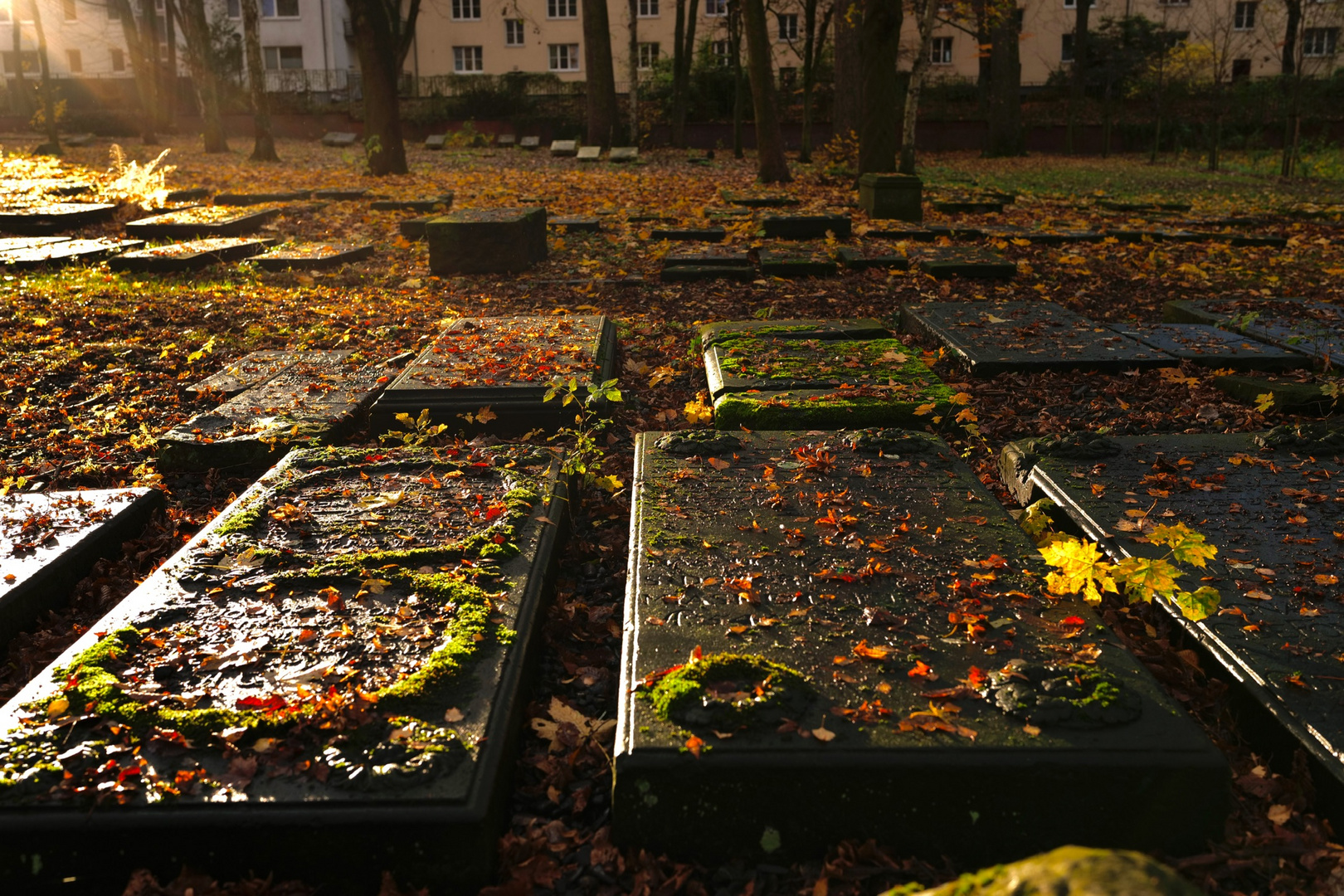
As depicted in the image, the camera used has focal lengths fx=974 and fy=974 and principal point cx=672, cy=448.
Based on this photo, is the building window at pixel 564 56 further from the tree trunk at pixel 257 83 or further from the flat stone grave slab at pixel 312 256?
the flat stone grave slab at pixel 312 256

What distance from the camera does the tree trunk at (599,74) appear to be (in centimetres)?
2025

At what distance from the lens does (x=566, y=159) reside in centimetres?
2277

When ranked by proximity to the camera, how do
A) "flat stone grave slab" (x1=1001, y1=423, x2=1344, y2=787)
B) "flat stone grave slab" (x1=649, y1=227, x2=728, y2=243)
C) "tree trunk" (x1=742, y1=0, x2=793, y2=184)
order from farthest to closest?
1. "tree trunk" (x1=742, y1=0, x2=793, y2=184)
2. "flat stone grave slab" (x1=649, y1=227, x2=728, y2=243)
3. "flat stone grave slab" (x1=1001, y1=423, x2=1344, y2=787)

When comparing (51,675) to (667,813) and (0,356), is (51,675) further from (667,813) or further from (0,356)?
(0,356)

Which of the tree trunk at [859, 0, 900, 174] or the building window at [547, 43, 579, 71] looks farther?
the building window at [547, 43, 579, 71]

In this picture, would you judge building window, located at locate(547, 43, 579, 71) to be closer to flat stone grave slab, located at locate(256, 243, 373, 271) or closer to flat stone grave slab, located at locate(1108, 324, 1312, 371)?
flat stone grave slab, located at locate(256, 243, 373, 271)

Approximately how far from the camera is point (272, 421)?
4242 mm

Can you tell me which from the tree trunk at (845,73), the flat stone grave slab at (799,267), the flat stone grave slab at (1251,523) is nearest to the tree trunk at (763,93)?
the tree trunk at (845,73)

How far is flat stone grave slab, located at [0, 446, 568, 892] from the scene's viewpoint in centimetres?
176

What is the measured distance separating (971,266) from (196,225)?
7515mm

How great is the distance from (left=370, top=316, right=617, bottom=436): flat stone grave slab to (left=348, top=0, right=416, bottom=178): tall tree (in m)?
11.6

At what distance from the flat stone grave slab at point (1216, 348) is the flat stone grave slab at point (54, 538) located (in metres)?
4.77

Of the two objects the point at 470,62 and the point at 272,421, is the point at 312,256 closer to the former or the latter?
the point at 272,421

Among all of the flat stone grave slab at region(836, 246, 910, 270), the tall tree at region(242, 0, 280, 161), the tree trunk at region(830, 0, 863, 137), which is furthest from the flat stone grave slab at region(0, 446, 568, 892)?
the tall tree at region(242, 0, 280, 161)
